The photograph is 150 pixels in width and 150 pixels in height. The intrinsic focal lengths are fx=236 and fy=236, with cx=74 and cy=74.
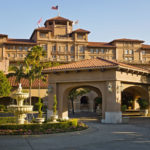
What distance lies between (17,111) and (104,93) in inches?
394

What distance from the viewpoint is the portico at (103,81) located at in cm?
2302

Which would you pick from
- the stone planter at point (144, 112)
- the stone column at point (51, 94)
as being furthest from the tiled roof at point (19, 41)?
the stone planter at point (144, 112)

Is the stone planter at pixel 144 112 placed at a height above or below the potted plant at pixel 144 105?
below

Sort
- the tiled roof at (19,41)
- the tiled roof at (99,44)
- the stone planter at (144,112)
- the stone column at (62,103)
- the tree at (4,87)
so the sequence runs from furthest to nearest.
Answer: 1. the tiled roof at (99,44)
2. the tiled roof at (19,41)
3. the tree at (4,87)
4. the stone planter at (144,112)
5. the stone column at (62,103)

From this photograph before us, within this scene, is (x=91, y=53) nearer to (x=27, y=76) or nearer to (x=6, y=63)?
(x=6, y=63)

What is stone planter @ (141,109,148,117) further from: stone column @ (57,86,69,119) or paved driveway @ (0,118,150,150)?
paved driveway @ (0,118,150,150)

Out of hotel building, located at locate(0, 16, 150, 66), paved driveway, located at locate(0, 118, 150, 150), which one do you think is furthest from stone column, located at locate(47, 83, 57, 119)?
hotel building, located at locate(0, 16, 150, 66)

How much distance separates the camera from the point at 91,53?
84.6 m

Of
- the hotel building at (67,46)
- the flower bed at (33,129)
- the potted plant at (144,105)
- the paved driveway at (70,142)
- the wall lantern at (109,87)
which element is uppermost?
the hotel building at (67,46)

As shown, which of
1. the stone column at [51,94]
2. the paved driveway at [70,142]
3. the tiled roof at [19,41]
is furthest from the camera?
the tiled roof at [19,41]

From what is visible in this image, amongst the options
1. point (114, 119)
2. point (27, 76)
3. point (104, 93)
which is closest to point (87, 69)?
point (104, 93)

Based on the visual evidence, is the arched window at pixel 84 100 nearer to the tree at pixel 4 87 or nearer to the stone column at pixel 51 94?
the tree at pixel 4 87

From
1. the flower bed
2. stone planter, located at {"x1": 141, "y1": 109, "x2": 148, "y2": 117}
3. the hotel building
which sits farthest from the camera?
the hotel building

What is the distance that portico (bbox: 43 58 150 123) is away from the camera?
23016 mm
